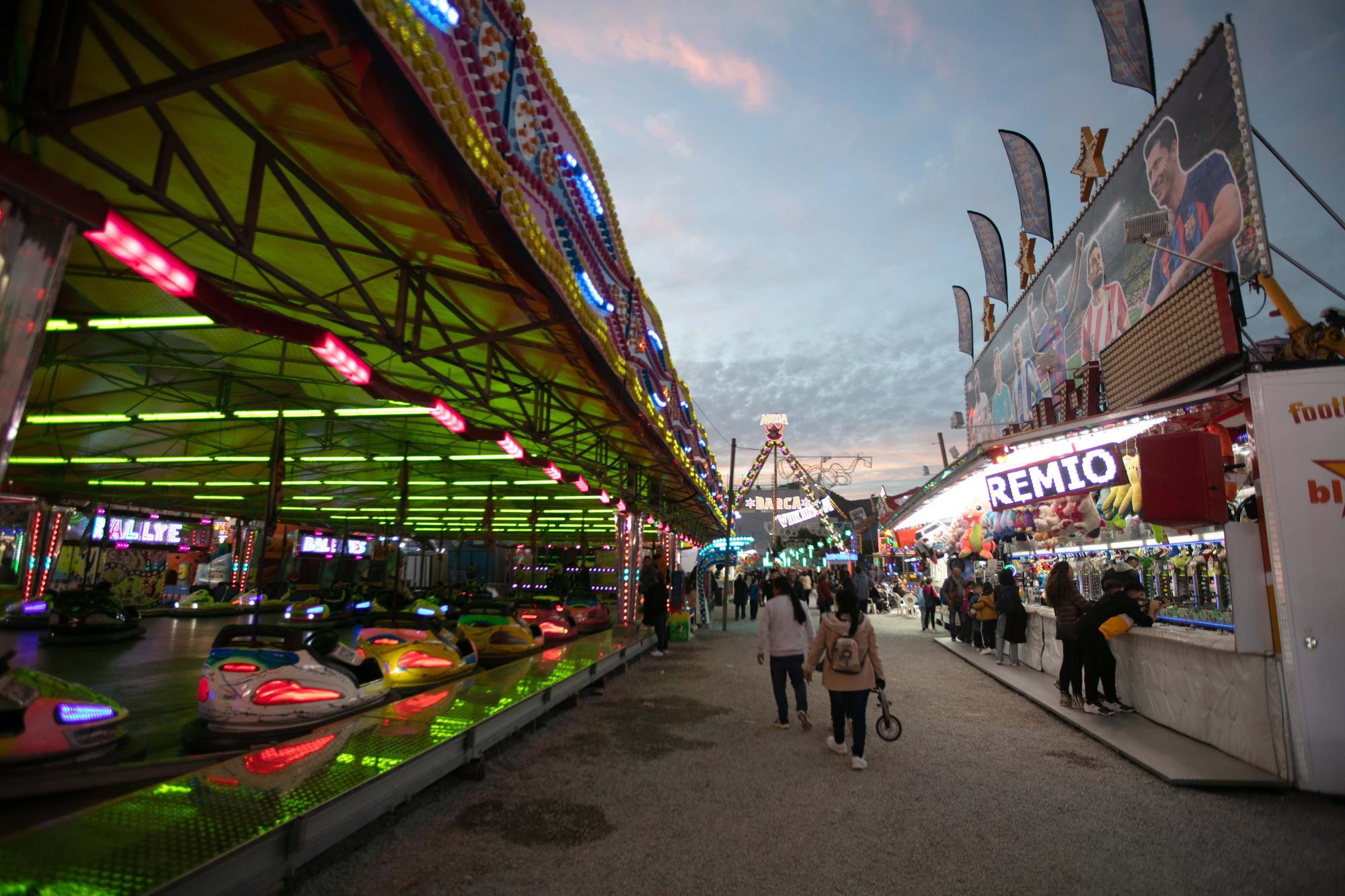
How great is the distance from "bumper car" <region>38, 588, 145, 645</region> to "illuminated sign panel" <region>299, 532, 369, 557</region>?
16.6m

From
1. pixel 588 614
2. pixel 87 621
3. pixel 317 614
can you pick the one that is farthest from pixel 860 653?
pixel 317 614

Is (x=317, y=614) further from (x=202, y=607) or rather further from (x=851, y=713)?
(x=851, y=713)

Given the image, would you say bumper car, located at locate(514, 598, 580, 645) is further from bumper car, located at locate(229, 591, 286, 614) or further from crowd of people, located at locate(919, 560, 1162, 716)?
bumper car, located at locate(229, 591, 286, 614)

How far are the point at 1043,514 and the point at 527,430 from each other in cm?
911

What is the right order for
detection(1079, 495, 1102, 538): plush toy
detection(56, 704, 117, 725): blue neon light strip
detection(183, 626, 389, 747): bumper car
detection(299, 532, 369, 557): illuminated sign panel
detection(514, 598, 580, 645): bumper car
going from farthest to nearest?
detection(299, 532, 369, 557): illuminated sign panel < detection(514, 598, 580, 645): bumper car < detection(1079, 495, 1102, 538): plush toy < detection(183, 626, 389, 747): bumper car < detection(56, 704, 117, 725): blue neon light strip

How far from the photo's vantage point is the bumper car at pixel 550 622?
13742mm

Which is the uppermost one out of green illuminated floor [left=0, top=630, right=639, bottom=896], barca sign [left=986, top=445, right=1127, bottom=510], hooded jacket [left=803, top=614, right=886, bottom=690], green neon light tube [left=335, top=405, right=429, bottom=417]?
green neon light tube [left=335, top=405, right=429, bottom=417]

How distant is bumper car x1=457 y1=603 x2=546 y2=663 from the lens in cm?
1120

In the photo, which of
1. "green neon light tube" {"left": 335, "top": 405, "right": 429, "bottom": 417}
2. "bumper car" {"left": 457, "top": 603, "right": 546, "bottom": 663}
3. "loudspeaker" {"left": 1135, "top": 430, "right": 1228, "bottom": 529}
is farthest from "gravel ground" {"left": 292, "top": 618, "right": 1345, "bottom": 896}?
"green neon light tube" {"left": 335, "top": 405, "right": 429, "bottom": 417}

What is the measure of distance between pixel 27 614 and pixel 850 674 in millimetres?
19464

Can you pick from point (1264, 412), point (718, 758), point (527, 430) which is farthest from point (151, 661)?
point (1264, 412)

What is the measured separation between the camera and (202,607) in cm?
2077

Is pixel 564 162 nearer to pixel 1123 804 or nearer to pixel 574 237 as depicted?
pixel 574 237

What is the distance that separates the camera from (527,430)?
9.86 meters
